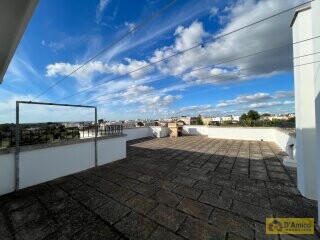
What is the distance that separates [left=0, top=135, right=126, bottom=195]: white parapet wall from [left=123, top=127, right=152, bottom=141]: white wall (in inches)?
192

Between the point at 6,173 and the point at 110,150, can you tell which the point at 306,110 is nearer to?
the point at 110,150

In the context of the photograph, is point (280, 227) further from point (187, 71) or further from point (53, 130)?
point (53, 130)

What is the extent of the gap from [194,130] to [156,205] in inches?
394

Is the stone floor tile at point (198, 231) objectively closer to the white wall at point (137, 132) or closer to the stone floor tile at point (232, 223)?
the stone floor tile at point (232, 223)

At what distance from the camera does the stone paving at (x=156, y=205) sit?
1.67m

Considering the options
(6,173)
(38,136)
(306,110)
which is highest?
(306,110)

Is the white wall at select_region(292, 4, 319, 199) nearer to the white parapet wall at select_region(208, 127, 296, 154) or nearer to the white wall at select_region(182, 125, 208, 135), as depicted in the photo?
the white parapet wall at select_region(208, 127, 296, 154)

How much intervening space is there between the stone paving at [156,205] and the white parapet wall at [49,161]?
0.72ft

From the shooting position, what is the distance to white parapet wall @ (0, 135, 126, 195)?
272cm

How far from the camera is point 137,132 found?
33.5 ft

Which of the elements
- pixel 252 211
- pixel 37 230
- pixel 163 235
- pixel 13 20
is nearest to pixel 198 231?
pixel 163 235

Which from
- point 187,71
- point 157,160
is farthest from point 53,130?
point 187,71

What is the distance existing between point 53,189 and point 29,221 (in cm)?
101

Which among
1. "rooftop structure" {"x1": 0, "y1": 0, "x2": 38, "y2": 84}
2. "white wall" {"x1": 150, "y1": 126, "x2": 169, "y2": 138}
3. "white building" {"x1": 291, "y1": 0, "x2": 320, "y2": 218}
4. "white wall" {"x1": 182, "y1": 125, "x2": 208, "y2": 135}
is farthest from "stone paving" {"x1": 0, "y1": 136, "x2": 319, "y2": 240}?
"white wall" {"x1": 182, "y1": 125, "x2": 208, "y2": 135}
